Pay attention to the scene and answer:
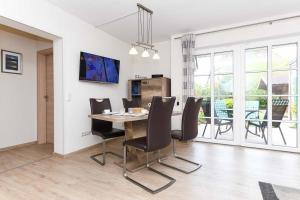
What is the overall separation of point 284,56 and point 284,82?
487mm

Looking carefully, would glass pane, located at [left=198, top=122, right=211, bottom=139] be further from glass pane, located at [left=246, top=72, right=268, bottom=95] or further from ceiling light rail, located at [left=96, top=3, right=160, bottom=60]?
ceiling light rail, located at [left=96, top=3, right=160, bottom=60]

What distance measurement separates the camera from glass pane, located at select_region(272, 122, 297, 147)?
3.43m

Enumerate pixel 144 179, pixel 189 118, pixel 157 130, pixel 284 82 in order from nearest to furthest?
pixel 157 130 < pixel 144 179 < pixel 189 118 < pixel 284 82

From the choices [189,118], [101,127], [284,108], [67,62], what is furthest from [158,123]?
[284,108]

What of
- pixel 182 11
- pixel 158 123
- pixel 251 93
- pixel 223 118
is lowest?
pixel 223 118

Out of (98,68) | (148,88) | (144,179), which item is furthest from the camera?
(148,88)

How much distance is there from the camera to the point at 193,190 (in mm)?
2051

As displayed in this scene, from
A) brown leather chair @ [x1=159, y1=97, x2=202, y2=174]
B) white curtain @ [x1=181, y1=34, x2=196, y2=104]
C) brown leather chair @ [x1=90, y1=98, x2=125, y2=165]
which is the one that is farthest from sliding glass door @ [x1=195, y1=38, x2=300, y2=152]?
brown leather chair @ [x1=90, y1=98, x2=125, y2=165]

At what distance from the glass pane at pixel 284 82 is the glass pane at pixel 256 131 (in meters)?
0.66

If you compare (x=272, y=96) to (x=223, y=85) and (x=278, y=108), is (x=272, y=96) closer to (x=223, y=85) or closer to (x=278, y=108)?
(x=278, y=108)

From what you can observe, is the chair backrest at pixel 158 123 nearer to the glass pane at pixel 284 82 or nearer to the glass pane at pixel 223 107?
the glass pane at pixel 223 107

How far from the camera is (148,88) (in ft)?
14.6

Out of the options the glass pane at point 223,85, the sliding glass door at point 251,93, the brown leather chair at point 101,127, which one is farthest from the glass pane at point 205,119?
the brown leather chair at point 101,127

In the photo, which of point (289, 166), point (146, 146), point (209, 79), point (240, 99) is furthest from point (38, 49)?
point (289, 166)
